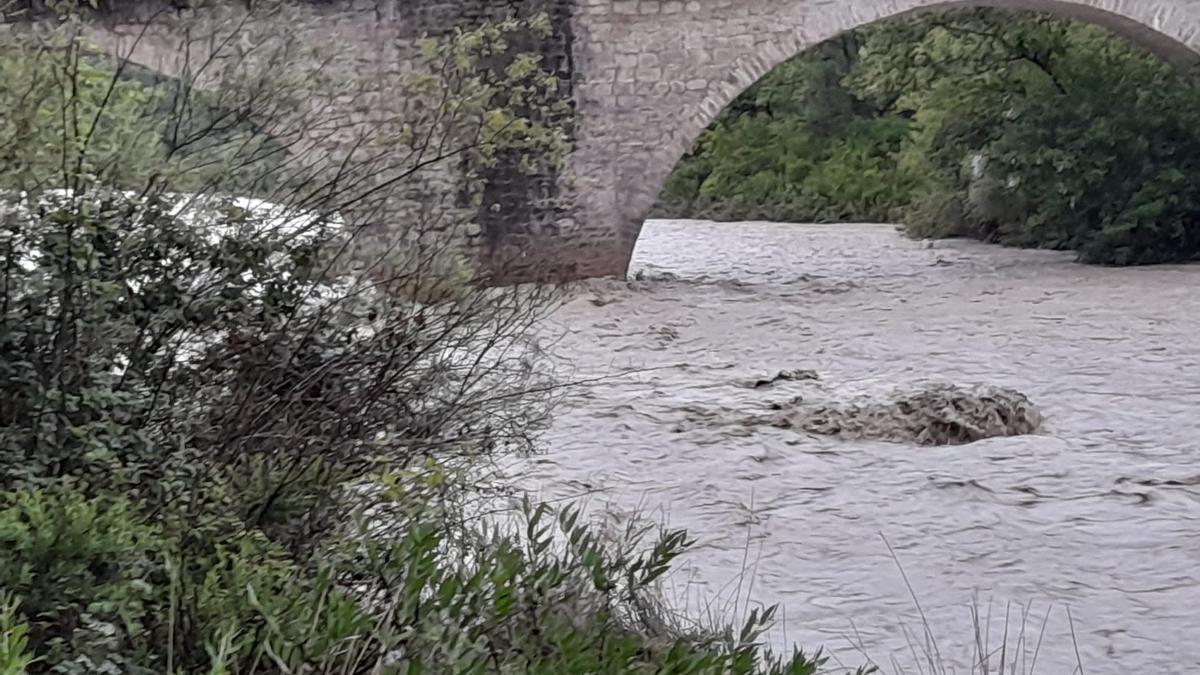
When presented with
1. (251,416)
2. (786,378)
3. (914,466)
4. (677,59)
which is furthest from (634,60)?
(251,416)

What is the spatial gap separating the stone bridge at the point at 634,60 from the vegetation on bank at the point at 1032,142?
1.00 m

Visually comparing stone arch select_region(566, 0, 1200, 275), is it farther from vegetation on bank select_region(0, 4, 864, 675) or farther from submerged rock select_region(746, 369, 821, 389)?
vegetation on bank select_region(0, 4, 864, 675)

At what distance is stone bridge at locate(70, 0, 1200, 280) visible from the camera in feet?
36.2

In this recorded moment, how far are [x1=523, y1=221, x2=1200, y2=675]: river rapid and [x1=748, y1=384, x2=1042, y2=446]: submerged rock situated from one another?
0.49 feet

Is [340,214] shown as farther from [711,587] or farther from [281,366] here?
[711,587]

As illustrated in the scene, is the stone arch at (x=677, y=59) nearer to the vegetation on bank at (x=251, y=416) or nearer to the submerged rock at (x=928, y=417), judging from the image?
the submerged rock at (x=928, y=417)

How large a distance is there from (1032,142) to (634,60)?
3.68 metres

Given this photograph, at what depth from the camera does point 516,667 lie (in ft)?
7.49

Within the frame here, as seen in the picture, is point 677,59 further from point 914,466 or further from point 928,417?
point 914,466

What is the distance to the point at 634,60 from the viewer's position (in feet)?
36.9

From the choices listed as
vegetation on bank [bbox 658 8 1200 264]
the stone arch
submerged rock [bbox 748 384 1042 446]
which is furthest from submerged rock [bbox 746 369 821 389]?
vegetation on bank [bbox 658 8 1200 264]

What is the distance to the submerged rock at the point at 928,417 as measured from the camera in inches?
260

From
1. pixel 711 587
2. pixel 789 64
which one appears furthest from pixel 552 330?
pixel 789 64

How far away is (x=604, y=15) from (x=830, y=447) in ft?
18.4
